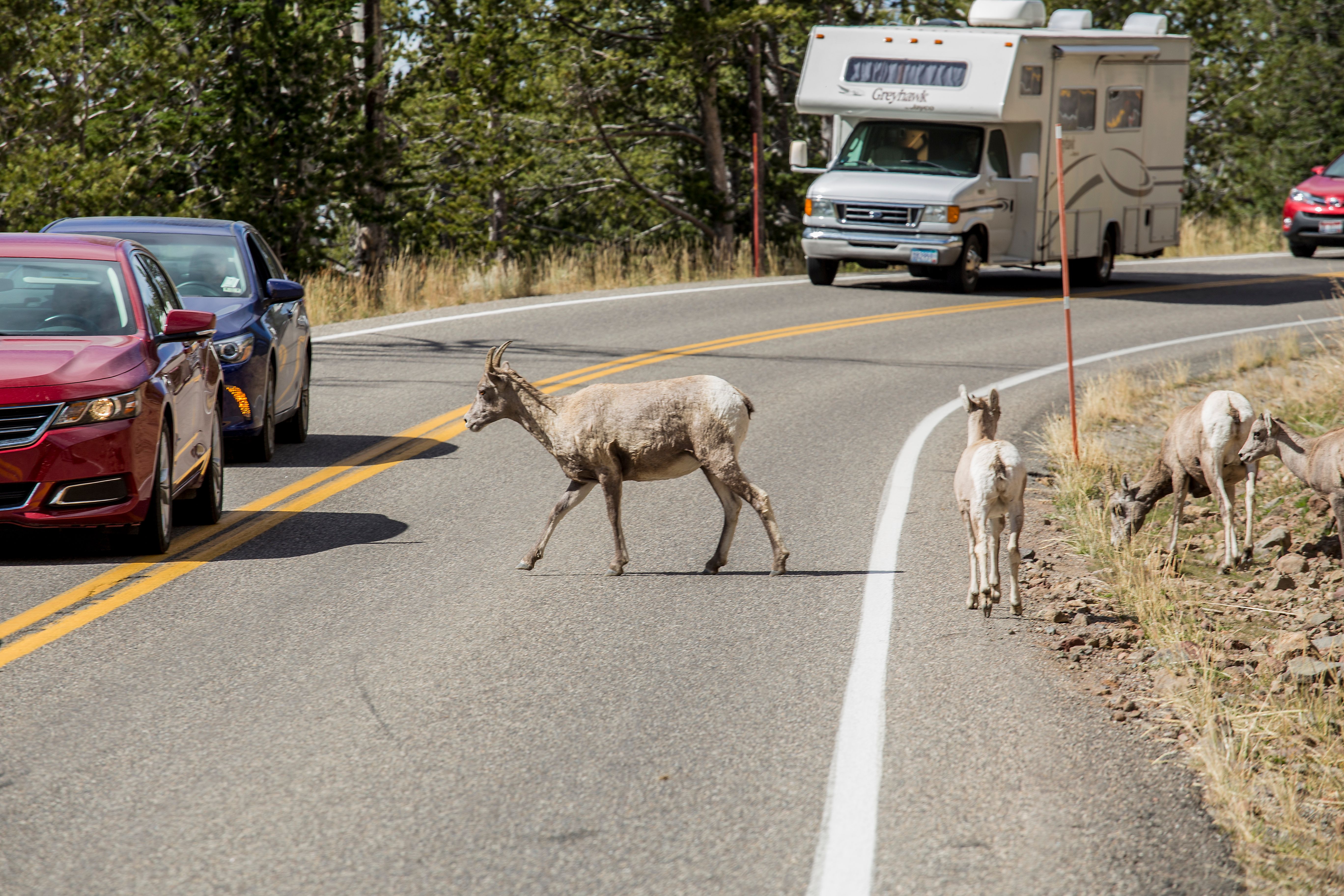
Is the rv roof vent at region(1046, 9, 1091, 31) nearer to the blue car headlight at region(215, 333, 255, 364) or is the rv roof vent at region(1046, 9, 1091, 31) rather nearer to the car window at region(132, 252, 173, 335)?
the blue car headlight at region(215, 333, 255, 364)

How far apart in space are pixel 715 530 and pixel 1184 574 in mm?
2712

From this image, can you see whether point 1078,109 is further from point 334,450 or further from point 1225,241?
point 334,450

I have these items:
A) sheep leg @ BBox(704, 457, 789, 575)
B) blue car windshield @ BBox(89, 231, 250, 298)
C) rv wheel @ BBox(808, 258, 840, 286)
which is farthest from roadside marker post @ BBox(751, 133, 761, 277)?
sheep leg @ BBox(704, 457, 789, 575)

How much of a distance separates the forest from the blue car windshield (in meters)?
10.6

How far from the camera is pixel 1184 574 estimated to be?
29.4 ft

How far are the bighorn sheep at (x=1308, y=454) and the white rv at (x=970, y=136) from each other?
13970mm

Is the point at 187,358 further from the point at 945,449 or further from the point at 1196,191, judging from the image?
the point at 1196,191

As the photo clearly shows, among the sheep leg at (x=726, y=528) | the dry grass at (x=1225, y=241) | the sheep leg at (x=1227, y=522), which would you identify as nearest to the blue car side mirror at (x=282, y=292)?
the sheep leg at (x=726, y=528)

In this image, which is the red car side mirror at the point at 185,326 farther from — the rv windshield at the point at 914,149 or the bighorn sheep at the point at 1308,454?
the rv windshield at the point at 914,149

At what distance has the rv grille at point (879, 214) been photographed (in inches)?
882

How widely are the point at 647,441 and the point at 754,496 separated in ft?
2.01

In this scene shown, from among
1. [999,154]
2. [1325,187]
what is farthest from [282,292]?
[1325,187]

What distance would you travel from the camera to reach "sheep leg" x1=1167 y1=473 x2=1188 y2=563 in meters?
8.93

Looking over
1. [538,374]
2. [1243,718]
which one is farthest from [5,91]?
A: [1243,718]
